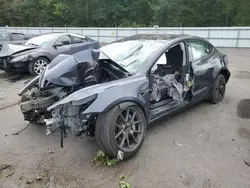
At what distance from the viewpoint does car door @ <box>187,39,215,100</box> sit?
3.84 m

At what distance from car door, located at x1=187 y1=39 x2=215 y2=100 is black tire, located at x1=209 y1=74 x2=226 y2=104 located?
11.0 inches

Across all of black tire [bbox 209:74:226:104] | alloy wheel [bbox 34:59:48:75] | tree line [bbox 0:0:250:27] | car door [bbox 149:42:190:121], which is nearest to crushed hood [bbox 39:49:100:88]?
car door [bbox 149:42:190:121]

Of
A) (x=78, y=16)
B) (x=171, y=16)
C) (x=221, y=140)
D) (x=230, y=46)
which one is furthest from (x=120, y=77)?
(x=78, y=16)

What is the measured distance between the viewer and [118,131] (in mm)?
2744

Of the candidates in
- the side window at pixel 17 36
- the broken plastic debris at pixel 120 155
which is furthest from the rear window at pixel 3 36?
the broken plastic debris at pixel 120 155

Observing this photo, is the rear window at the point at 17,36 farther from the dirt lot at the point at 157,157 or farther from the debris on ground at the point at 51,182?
the debris on ground at the point at 51,182

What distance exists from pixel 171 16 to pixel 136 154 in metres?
26.4

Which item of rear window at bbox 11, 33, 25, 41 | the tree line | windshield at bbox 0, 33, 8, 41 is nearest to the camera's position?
windshield at bbox 0, 33, 8, 41

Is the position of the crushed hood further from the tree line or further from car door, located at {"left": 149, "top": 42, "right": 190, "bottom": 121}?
the tree line

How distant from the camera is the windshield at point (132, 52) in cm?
325

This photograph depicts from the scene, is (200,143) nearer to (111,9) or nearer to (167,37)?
(167,37)

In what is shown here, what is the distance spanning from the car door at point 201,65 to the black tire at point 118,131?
1471 millimetres

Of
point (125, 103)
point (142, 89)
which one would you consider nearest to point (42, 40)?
point (142, 89)

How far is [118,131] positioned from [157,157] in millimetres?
656
